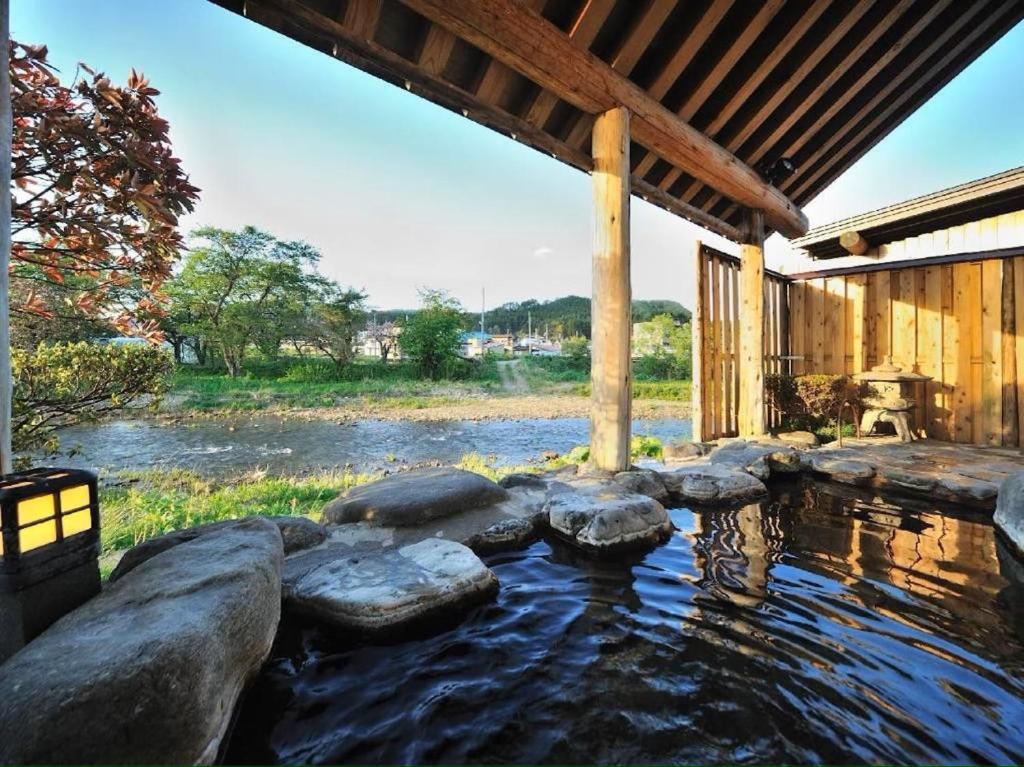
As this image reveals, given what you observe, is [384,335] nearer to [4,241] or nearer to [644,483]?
[644,483]

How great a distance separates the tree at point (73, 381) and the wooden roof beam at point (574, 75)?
2976 mm

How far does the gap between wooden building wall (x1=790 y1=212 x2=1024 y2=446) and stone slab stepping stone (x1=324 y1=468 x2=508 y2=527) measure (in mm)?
5917

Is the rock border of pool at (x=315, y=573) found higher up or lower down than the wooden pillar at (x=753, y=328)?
lower down

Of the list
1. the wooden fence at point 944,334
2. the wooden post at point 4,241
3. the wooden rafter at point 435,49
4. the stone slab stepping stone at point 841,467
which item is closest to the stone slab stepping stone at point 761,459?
the stone slab stepping stone at point 841,467

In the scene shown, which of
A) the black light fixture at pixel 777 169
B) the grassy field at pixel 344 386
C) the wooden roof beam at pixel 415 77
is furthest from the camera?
the grassy field at pixel 344 386

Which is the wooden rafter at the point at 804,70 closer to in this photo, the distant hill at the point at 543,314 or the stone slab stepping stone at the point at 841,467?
the stone slab stepping stone at the point at 841,467

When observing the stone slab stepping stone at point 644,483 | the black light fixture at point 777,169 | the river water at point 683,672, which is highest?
the black light fixture at point 777,169

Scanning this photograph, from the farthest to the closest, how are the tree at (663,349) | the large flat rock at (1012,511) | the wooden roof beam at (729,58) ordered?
the tree at (663,349), the wooden roof beam at (729,58), the large flat rock at (1012,511)

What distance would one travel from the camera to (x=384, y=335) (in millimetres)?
26203

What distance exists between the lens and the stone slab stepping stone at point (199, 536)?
1996mm

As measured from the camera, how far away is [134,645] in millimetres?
1211

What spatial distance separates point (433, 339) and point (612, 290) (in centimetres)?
2107

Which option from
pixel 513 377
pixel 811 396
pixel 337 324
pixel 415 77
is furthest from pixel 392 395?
pixel 415 77

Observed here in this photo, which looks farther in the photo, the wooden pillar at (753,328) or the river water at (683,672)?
the wooden pillar at (753,328)
